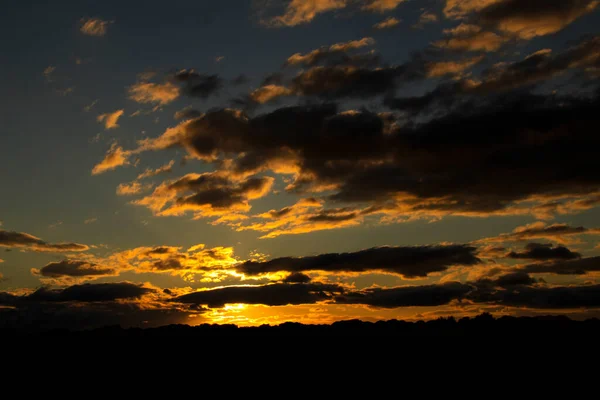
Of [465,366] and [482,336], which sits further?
[482,336]

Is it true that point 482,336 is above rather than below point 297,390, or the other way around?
above

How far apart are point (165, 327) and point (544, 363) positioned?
116m

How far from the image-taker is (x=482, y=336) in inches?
5074

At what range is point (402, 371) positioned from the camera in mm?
124375

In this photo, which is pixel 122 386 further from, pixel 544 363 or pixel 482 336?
pixel 544 363

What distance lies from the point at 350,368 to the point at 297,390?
12.3 metres

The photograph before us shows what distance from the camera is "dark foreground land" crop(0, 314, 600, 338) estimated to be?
129000 millimetres

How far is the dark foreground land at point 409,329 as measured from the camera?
129 metres

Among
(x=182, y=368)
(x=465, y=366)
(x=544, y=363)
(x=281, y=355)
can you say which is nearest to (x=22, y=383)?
(x=182, y=368)

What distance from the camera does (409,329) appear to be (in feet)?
493

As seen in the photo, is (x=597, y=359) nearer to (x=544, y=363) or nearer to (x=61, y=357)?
(x=544, y=363)

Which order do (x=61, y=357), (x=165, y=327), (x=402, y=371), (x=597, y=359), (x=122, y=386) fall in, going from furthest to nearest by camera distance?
(x=165, y=327)
(x=61, y=357)
(x=122, y=386)
(x=402, y=371)
(x=597, y=359)

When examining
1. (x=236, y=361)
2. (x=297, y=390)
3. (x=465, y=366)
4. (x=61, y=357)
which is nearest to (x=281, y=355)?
(x=236, y=361)

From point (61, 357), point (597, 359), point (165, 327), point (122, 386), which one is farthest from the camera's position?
point (165, 327)
